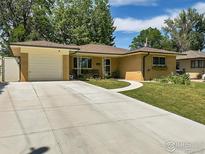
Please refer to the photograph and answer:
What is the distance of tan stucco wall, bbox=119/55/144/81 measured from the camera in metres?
20.9

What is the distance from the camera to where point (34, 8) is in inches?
1305

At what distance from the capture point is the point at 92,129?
5.87 metres

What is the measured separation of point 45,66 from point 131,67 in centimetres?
870

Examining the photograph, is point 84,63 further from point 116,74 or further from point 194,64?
point 194,64

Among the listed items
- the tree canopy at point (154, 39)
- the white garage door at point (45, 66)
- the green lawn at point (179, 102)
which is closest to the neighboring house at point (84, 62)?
the white garage door at point (45, 66)

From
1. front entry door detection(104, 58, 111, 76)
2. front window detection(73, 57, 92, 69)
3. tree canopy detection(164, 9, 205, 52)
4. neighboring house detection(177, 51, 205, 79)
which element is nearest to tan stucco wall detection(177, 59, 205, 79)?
neighboring house detection(177, 51, 205, 79)

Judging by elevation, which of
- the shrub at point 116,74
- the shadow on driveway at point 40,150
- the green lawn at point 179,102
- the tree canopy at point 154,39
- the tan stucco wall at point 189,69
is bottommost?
the shadow on driveway at point 40,150

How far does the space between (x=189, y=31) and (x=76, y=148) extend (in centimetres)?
5159

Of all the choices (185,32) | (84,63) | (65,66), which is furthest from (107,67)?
(185,32)

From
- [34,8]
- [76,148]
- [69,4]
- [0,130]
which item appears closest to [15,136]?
[0,130]

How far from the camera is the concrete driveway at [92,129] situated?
477cm

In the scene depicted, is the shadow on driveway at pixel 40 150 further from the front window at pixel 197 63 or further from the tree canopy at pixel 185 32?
the tree canopy at pixel 185 32

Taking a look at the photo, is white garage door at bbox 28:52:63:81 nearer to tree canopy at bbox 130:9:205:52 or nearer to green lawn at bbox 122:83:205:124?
green lawn at bbox 122:83:205:124

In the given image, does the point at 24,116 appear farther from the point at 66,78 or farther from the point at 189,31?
the point at 189,31
